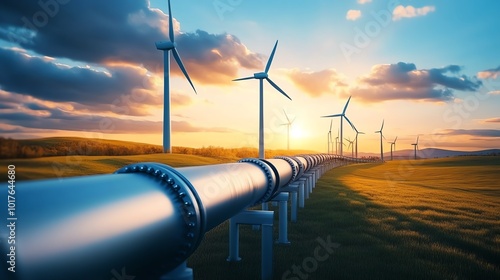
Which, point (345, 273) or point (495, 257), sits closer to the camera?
point (345, 273)

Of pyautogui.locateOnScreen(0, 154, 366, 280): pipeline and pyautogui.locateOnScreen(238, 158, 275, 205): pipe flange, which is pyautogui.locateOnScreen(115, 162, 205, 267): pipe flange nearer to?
pyautogui.locateOnScreen(0, 154, 366, 280): pipeline

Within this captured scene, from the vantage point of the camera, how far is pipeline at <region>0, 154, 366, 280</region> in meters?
1.92

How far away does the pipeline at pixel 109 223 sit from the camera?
75.5 inches

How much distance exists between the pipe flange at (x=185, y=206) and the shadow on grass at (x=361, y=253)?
156 inches

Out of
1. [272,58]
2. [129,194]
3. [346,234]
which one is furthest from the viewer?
[272,58]

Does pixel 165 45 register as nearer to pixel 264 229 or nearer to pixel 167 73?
pixel 167 73

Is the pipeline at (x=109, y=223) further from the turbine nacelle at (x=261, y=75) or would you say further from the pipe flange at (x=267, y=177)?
the turbine nacelle at (x=261, y=75)

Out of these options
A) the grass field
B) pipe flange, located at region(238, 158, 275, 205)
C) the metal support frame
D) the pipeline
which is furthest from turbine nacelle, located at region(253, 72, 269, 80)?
the pipeline

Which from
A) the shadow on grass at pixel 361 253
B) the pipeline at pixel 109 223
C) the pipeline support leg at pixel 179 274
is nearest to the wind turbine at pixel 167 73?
the shadow on grass at pixel 361 253

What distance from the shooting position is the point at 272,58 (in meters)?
40.0

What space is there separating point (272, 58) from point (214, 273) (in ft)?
114

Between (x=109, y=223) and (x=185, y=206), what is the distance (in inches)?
37.1

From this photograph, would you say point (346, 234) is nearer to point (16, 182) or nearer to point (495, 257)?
point (495, 257)

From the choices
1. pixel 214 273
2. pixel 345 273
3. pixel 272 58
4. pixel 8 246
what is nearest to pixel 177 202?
pixel 8 246
